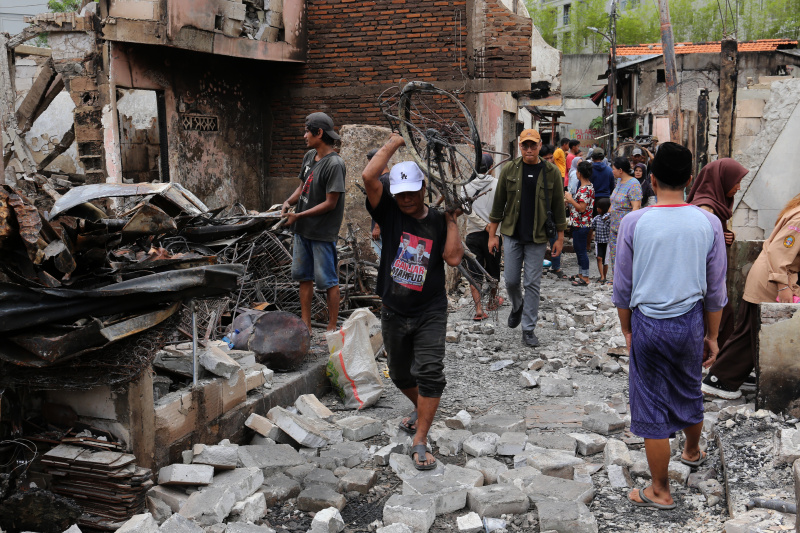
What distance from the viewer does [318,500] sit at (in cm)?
393

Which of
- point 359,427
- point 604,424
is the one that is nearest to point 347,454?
point 359,427

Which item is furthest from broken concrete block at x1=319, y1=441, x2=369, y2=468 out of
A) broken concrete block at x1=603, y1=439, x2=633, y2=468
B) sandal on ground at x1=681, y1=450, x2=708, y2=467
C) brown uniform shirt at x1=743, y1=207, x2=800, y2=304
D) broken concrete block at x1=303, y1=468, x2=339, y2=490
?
brown uniform shirt at x1=743, y1=207, x2=800, y2=304

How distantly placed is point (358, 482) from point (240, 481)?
69 centimetres

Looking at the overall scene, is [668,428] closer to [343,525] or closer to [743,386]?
[343,525]

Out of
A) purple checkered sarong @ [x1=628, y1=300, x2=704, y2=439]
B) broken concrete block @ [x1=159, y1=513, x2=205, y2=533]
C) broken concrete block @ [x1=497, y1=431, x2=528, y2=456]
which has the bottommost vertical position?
broken concrete block @ [x1=497, y1=431, x2=528, y2=456]

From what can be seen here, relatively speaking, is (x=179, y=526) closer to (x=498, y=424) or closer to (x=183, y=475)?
(x=183, y=475)

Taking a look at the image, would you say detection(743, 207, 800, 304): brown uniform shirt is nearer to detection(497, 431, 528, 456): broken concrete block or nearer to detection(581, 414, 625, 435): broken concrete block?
detection(581, 414, 625, 435): broken concrete block

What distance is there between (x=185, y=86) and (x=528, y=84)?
19.9 feet

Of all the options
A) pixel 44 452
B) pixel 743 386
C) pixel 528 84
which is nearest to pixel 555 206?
pixel 743 386

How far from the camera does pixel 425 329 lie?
14.6 feet

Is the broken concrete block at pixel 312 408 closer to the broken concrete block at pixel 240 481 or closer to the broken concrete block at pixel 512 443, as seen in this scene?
the broken concrete block at pixel 240 481

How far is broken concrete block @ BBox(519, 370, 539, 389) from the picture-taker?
615cm

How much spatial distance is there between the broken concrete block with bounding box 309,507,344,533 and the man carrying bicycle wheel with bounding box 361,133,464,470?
783mm

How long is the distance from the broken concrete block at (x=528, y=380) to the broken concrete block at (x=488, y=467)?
5.67 ft
